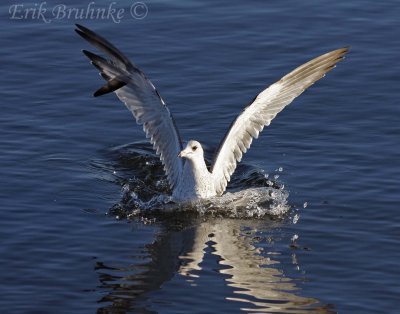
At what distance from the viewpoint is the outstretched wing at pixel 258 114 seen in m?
15.2

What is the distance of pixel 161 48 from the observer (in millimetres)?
19453

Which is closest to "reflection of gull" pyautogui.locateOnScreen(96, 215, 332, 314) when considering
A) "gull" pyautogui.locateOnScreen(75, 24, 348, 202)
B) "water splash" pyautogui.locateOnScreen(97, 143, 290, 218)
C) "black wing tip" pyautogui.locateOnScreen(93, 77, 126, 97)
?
"water splash" pyautogui.locateOnScreen(97, 143, 290, 218)

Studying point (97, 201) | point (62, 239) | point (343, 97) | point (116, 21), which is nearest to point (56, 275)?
point (62, 239)

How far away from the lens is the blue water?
39.9 feet

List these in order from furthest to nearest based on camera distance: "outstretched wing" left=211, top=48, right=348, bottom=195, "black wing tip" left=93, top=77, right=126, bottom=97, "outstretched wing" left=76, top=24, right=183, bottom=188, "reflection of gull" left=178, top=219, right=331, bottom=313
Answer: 1. "outstretched wing" left=211, top=48, right=348, bottom=195
2. "outstretched wing" left=76, top=24, right=183, bottom=188
3. "black wing tip" left=93, top=77, right=126, bottom=97
4. "reflection of gull" left=178, top=219, right=331, bottom=313

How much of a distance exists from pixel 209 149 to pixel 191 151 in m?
2.08

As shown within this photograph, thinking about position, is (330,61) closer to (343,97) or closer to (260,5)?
(343,97)

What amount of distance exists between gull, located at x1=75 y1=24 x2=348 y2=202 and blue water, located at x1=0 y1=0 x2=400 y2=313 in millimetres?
605

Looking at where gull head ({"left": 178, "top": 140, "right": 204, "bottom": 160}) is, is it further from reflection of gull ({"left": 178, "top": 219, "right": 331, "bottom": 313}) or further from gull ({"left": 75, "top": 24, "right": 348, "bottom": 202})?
reflection of gull ({"left": 178, "top": 219, "right": 331, "bottom": 313})

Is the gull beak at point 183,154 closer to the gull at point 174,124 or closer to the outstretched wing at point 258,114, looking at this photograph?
the gull at point 174,124

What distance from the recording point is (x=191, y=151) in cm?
1466

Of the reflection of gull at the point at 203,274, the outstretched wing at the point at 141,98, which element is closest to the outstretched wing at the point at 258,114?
the outstretched wing at the point at 141,98

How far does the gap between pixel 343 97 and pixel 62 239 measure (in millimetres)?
6044

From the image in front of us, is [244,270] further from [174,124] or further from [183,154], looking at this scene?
[174,124]
